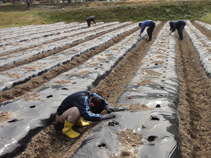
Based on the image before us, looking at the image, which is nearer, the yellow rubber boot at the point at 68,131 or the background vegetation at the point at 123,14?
the yellow rubber boot at the point at 68,131

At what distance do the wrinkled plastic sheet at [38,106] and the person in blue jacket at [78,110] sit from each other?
0.34 metres

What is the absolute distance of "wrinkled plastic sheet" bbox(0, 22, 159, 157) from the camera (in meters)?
2.59

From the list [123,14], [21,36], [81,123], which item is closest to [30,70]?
[81,123]

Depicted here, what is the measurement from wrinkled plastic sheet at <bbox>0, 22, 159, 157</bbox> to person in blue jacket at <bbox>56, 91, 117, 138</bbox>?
0.34m

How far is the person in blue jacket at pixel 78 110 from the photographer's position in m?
2.98

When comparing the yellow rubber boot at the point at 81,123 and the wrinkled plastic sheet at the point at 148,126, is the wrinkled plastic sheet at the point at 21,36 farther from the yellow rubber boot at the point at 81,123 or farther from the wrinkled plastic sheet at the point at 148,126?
the wrinkled plastic sheet at the point at 148,126

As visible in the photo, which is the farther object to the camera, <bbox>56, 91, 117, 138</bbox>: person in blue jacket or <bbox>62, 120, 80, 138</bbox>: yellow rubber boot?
<bbox>62, 120, 80, 138</bbox>: yellow rubber boot

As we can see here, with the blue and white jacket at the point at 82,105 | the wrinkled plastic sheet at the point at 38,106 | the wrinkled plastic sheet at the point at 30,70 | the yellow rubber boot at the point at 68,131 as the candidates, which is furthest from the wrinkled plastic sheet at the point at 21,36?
the yellow rubber boot at the point at 68,131

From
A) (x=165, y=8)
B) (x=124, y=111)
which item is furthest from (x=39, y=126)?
(x=165, y=8)

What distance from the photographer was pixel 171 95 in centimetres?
396

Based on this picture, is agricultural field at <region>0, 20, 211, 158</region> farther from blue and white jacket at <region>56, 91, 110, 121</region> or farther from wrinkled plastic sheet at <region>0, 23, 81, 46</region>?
wrinkled plastic sheet at <region>0, 23, 81, 46</region>

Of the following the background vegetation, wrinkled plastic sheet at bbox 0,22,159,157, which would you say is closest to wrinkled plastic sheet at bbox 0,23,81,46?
wrinkled plastic sheet at bbox 0,22,159,157

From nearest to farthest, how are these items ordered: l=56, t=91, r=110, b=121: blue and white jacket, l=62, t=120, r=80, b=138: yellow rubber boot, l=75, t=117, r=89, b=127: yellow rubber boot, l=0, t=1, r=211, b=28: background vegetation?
l=56, t=91, r=110, b=121: blue and white jacket → l=62, t=120, r=80, b=138: yellow rubber boot → l=75, t=117, r=89, b=127: yellow rubber boot → l=0, t=1, r=211, b=28: background vegetation

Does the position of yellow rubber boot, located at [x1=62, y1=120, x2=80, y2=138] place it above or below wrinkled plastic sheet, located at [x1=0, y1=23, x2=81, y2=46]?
below
